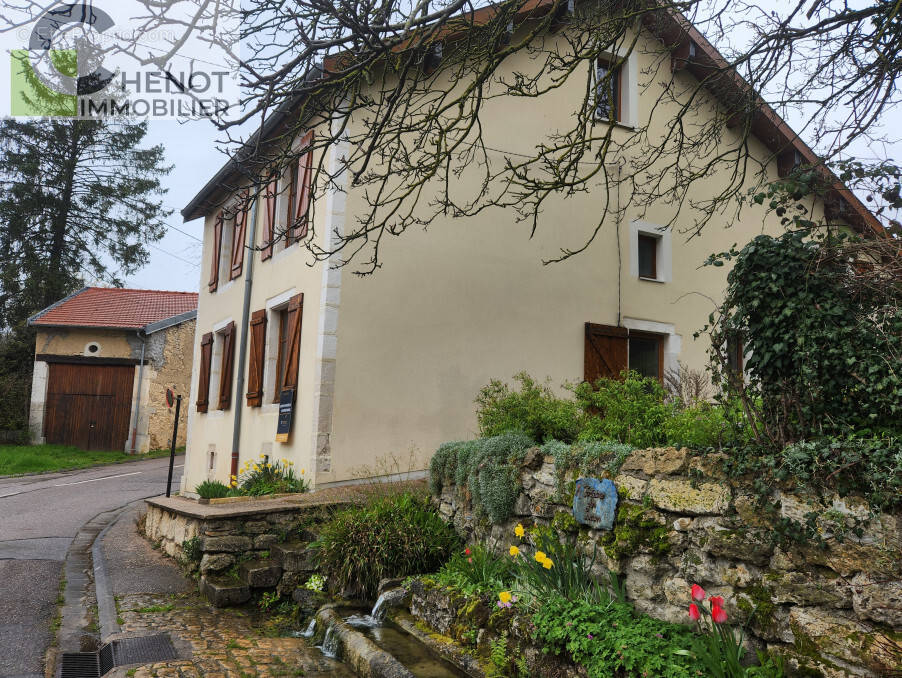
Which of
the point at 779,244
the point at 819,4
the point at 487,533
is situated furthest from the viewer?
the point at 487,533

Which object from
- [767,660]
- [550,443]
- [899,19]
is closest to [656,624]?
[767,660]

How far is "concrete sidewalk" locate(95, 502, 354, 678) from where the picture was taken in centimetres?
464

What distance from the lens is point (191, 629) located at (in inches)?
217

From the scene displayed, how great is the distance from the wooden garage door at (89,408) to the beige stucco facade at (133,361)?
0.24 meters

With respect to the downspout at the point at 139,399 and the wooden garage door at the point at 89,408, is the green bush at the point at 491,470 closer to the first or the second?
the downspout at the point at 139,399

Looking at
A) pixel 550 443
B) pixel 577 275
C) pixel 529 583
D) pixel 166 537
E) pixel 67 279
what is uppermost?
pixel 67 279

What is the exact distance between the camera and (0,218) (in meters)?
25.9

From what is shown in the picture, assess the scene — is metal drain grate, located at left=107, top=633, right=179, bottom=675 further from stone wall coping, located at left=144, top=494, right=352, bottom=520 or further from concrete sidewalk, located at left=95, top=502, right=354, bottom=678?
stone wall coping, located at left=144, top=494, right=352, bottom=520

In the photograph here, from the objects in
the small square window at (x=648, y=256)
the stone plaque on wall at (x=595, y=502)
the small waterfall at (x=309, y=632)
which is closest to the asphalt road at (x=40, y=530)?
the small waterfall at (x=309, y=632)

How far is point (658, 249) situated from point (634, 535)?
8729 mm

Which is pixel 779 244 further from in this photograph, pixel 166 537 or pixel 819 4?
pixel 166 537

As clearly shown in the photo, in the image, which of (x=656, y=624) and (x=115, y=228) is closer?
(x=656, y=624)

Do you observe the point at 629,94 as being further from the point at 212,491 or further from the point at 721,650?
the point at 721,650

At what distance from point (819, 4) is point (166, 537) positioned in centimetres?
826
